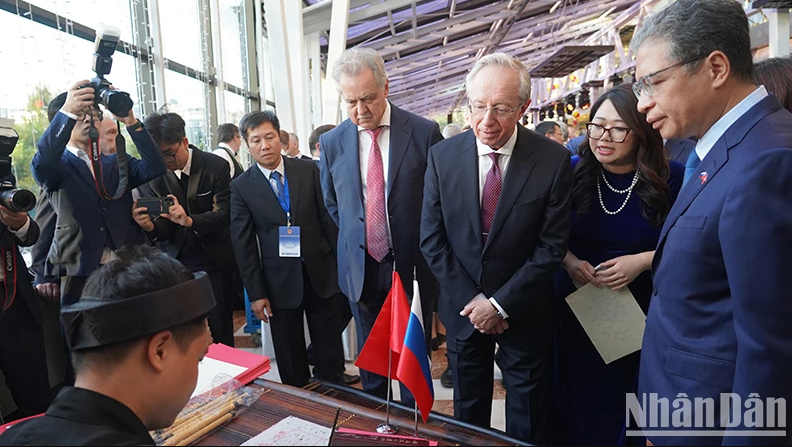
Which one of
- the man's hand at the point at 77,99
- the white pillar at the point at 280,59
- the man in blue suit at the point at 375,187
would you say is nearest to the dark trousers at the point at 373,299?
the man in blue suit at the point at 375,187

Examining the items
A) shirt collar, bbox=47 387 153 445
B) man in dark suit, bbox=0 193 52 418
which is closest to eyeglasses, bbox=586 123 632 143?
shirt collar, bbox=47 387 153 445

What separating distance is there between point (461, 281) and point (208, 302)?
998 mm

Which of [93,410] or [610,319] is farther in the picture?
[610,319]

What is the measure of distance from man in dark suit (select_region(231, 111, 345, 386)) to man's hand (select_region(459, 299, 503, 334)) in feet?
3.35

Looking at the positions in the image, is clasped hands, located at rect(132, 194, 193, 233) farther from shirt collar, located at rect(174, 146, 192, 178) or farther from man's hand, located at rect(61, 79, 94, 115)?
man's hand, located at rect(61, 79, 94, 115)

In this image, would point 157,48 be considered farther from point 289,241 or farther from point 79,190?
point 289,241

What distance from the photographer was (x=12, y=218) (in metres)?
2.07

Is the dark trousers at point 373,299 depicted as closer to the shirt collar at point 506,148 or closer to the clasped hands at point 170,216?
the shirt collar at point 506,148

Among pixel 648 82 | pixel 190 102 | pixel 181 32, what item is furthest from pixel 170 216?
pixel 181 32

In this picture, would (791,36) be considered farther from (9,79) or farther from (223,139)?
(9,79)

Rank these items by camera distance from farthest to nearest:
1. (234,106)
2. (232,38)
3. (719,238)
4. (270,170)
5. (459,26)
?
(459,26) < (232,38) < (234,106) < (270,170) < (719,238)

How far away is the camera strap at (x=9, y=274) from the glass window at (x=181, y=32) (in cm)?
292

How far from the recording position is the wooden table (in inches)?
42.2

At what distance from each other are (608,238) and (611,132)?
1.21 feet
